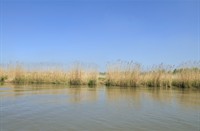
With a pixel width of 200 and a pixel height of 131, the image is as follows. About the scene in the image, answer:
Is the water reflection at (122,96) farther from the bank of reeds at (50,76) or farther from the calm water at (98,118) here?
the bank of reeds at (50,76)

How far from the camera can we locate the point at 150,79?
21.0 metres

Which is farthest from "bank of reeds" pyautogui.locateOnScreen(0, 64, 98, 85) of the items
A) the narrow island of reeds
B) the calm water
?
the calm water

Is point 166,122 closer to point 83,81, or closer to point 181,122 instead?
point 181,122

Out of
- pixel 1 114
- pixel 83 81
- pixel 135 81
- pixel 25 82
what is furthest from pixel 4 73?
pixel 1 114

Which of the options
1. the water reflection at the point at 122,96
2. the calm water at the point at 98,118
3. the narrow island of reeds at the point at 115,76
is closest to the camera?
the calm water at the point at 98,118

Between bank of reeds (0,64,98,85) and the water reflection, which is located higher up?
bank of reeds (0,64,98,85)

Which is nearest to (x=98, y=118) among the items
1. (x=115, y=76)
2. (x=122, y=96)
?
(x=122, y=96)

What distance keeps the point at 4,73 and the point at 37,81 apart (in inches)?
145

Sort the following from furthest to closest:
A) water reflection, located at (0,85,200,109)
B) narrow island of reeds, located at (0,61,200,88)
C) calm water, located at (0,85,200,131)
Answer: narrow island of reeds, located at (0,61,200,88), water reflection, located at (0,85,200,109), calm water, located at (0,85,200,131)

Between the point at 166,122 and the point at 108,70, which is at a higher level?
the point at 108,70

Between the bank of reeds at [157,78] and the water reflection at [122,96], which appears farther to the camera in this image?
the bank of reeds at [157,78]

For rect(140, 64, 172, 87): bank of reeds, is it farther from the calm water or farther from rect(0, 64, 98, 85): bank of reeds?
the calm water

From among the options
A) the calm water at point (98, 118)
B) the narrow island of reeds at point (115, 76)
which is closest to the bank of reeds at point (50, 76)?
the narrow island of reeds at point (115, 76)

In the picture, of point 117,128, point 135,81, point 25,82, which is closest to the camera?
point 117,128
